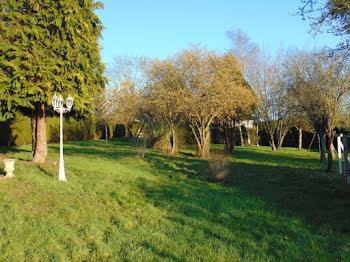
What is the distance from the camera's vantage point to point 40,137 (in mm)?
12094

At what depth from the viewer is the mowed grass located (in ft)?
13.1

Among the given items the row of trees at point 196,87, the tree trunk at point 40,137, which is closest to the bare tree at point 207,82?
the row of trees at point 196,87

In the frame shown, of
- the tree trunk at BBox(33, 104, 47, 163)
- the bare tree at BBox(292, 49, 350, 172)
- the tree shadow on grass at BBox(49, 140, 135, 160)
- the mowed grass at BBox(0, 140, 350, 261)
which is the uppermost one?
the bare tree at BBox(292, 49, 350, 172)

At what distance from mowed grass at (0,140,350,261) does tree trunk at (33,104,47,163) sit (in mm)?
2367

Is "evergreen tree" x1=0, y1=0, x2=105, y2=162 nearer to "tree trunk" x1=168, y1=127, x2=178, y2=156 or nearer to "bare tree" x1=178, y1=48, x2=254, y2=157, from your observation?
"bare tree" x1=178, y1=48, x2=254, y2=157

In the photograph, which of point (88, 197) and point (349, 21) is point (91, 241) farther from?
point (349, 21)

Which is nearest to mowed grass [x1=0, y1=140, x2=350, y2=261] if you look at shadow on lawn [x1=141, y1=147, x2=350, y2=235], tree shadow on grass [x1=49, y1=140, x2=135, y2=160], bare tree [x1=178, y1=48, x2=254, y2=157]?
shadow on lawn [x1=141, y1=147, x2=350, y2=235]

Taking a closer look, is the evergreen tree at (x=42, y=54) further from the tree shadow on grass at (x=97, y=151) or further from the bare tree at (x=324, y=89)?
the bare tree at (x=324, y=89)

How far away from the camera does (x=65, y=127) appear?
28.3 m

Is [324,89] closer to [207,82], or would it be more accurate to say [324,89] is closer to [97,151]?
[207,82]

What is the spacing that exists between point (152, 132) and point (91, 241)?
1748 centimetres

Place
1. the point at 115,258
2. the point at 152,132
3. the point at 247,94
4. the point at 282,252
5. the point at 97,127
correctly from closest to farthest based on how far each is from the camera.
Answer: the point at 115,258 → the point at 282,252 → the point at 247,94 → the point at 152,132 → the point at 97,127

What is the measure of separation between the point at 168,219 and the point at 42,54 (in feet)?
28.1

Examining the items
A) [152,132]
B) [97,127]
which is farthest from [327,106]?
[97,127]
